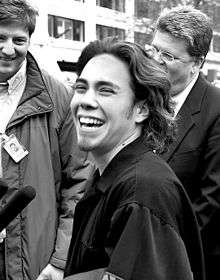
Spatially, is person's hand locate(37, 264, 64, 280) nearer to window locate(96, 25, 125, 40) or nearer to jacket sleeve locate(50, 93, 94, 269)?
jacket sleeve locate(50, 93, 94, 269)

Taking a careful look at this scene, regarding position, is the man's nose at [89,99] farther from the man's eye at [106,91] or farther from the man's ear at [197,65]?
the man's ear at [197,65]

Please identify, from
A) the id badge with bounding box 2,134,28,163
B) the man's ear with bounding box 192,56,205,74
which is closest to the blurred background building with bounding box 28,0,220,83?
the man's ear with bounding box 192,56,205,74

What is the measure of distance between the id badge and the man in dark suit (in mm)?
778

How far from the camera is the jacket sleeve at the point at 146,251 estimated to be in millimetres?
1662

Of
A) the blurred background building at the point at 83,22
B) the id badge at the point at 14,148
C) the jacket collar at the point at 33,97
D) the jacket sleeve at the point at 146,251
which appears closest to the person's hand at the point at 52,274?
the id badge at the point at 14,148

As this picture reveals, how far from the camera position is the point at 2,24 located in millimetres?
2939

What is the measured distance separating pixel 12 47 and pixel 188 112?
1008 mm

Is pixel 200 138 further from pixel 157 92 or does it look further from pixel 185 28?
pixel 157 92

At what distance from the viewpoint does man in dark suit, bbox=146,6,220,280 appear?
10.0 ft

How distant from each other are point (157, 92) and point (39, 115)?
1013 millimetres

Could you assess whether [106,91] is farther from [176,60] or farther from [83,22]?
[83,22]

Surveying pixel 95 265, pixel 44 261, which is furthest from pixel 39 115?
pixel 95 265

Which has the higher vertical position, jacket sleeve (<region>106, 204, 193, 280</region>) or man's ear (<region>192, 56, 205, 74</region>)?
man's ear (<region>192, 56, 205, 74</region>)

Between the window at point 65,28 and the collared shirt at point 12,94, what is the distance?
29322 millimetres
